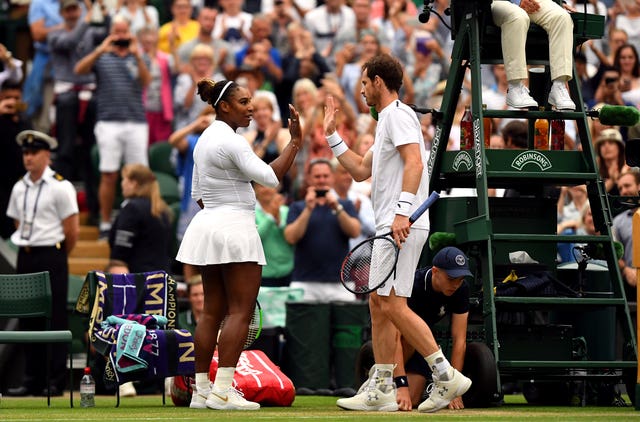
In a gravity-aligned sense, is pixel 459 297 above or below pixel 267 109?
below

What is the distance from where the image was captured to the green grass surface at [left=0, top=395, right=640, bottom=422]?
9516mm

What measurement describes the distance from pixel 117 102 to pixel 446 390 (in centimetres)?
875

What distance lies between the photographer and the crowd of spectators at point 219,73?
1766 centimetres

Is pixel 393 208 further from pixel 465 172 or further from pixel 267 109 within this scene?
pixel 267 109

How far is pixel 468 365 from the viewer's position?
10797mm

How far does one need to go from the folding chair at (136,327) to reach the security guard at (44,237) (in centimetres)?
230

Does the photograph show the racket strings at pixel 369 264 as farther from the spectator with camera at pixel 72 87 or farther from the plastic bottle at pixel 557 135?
the spectator with camera at pixel 72 87

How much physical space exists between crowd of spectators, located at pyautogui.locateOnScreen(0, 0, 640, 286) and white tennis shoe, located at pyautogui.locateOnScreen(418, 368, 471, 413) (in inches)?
252

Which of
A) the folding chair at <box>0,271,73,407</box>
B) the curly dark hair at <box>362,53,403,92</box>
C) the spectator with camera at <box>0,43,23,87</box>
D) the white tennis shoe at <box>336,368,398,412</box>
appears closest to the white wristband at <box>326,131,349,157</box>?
the curly dark hair at <box>362,53,403,92</box>

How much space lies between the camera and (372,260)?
1023 cm

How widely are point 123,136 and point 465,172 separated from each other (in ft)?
23.5

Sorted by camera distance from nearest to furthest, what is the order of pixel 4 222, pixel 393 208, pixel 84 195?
pixel 393 208
pixel 4 222
pixel 84 195

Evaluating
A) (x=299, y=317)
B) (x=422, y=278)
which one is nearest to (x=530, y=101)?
(x=422, y=278)

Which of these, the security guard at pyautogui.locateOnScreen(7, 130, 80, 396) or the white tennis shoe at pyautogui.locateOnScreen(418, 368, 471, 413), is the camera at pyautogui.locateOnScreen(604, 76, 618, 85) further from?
the white tennis shoe at pyautogui.locateOnScreen(418, 368, 471, 413)
